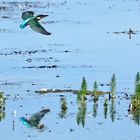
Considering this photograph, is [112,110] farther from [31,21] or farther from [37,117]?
[31,21]

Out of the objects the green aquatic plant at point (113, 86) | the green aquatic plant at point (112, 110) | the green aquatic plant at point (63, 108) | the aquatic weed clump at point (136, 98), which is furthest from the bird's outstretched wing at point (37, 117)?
the aquatic weed clump at point (136, 98)

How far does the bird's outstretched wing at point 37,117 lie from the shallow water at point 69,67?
0.49ft

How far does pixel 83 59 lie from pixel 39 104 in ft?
23.3

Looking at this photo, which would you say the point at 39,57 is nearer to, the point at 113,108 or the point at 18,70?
the point at 18,70

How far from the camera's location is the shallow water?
14.9 m

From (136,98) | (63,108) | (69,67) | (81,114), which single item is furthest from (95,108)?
(69,67)

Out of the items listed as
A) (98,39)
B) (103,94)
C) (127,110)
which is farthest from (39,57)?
(127,110)

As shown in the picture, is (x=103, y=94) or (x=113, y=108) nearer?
(x=113, y=108)

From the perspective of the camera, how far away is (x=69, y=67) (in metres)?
22.0

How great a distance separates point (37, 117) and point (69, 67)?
257 inches

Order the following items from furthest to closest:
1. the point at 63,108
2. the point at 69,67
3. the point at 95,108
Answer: the point at 69,67 < the point at 95,108 < the point at 63,108

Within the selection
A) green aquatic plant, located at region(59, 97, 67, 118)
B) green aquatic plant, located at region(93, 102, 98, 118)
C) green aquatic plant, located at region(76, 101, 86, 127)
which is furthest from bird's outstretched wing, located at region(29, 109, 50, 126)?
green aquatic plant, located at region(93, 102, 98, 118)

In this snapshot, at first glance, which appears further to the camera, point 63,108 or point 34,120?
point 63,108

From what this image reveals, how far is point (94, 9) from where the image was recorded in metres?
41.5
